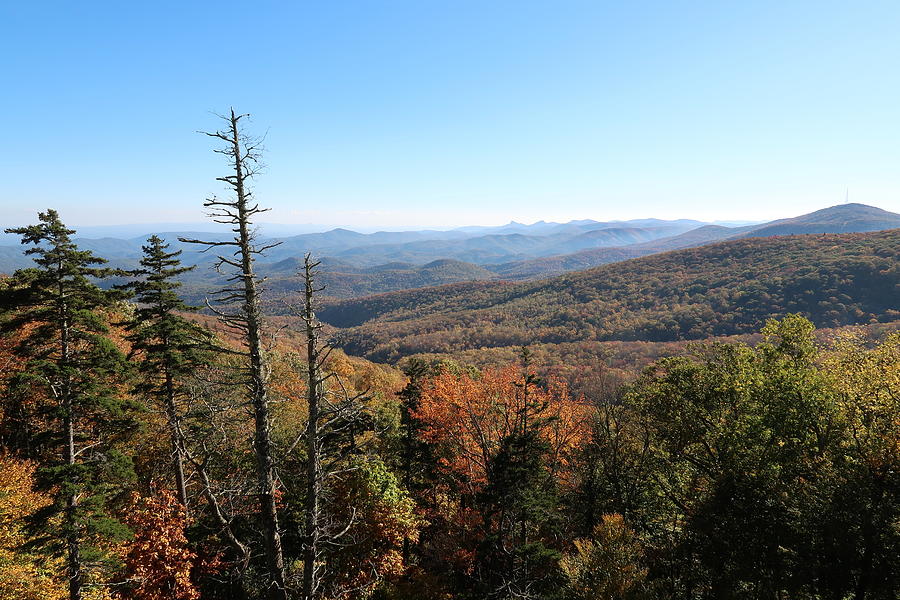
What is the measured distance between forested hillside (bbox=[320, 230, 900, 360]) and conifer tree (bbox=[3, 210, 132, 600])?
406ft

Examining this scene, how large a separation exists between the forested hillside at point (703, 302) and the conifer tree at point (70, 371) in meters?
124

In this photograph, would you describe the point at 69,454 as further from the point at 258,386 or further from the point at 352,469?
the point at 352,469

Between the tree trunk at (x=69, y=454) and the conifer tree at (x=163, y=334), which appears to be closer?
the tree trunk at (x=69, y=454)

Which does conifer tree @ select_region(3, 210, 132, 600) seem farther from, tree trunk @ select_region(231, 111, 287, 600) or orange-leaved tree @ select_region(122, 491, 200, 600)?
tree trunk @ select_region(231, 111, 287, 600)

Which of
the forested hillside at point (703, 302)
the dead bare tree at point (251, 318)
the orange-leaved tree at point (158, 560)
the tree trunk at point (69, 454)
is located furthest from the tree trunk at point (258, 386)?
the forested hillside at point (703, 302)

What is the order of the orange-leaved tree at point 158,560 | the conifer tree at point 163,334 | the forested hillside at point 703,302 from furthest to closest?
the forested hillside at point 703,302, the conifer tree at point 163,334, the orange-leaved tree at point 158,560

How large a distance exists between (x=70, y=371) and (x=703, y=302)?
174775 millimetres

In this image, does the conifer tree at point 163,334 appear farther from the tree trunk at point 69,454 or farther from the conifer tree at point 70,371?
the tree trunk at point 69,454

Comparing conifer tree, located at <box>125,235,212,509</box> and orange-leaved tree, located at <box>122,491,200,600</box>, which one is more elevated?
conifer tree, located at <box>125,235,212,509</box>

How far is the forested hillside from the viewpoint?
123875 mm

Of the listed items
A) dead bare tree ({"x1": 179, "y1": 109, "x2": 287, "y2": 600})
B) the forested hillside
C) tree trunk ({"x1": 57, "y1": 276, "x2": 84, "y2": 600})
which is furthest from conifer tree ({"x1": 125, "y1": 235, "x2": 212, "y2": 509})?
the forested hillside

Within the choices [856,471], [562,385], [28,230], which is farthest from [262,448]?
[562,385]

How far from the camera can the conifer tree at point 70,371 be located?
13891 mm

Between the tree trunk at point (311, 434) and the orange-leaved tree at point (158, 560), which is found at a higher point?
the tree trunk at point (311, 434)
